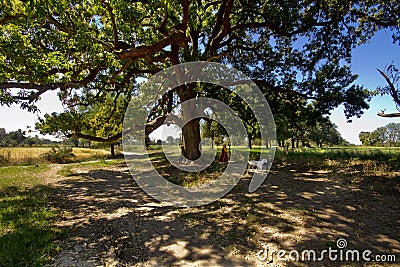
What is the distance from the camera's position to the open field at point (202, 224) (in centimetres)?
344

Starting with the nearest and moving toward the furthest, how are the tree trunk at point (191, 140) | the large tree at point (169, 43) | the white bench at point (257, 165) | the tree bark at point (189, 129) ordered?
the large tree at point (169, 43), the white bench at point (257, 165), the tree bark at point (189, 129), the tree trunk at point (191, 140)

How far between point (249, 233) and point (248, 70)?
31.6 feet

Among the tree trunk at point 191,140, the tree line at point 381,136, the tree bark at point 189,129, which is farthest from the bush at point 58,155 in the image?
the tree line at point 381,136

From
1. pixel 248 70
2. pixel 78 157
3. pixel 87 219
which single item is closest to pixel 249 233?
pixel 87 219

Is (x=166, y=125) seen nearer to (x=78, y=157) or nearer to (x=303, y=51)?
(x=303, y=51)

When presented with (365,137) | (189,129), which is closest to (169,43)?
(189,129)

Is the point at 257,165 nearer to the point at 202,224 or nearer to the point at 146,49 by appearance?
the point at 202,224

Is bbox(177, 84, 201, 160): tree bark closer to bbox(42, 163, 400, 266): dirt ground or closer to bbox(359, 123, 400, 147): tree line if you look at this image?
bbox(42, 163, 400, 266): dirt ground

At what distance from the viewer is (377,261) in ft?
10.5

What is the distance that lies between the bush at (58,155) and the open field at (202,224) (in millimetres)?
11252

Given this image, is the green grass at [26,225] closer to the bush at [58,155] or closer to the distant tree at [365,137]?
the bush at [58,155]

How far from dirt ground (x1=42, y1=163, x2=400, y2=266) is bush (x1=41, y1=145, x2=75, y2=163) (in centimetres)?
1312

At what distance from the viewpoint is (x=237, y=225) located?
4.52 metres

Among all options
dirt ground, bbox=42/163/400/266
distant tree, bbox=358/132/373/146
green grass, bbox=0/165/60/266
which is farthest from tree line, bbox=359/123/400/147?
green grass, bbox=0/165/60/266
